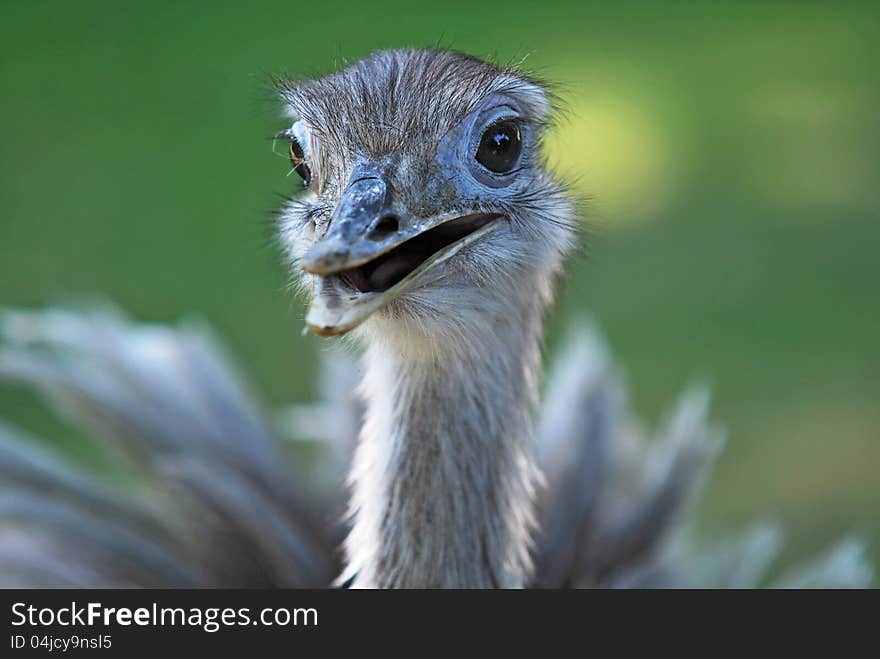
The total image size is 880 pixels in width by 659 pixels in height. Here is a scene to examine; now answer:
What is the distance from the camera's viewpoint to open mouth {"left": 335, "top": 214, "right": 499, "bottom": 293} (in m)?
0.96

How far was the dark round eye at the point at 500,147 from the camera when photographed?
1.09m

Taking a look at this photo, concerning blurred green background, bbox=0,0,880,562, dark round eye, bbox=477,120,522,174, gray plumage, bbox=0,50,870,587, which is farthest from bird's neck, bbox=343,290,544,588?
blurred green background, bbox=0,0,880,562

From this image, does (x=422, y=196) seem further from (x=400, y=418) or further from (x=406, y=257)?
(x=400, y=418)

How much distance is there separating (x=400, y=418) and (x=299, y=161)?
0.26m

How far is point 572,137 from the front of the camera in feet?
9.75

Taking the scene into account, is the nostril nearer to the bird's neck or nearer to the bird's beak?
the bird's beak

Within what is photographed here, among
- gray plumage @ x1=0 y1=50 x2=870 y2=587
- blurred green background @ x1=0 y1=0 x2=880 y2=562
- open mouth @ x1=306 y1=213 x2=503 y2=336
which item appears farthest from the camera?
blurred green background @ x1=0 y1=0 x2=880 y2=562

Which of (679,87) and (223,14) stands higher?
(223,14)

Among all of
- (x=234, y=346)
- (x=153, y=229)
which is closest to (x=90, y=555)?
(x=234, y=346)

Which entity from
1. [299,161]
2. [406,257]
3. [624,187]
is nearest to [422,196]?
[406,257]

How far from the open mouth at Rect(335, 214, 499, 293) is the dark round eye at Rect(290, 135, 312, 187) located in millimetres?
157

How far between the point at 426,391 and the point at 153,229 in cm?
197

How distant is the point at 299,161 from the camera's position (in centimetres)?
113
